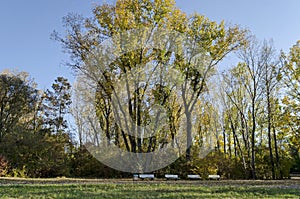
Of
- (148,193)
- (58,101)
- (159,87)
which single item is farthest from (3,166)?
(58,101)

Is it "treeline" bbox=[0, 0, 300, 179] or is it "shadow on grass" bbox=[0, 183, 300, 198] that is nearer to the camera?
"shadow on grass" bbox=[0, 183, 300, 198]

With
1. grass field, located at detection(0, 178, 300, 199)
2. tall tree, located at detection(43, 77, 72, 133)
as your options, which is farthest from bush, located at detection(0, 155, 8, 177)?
tall tree, located at detection(43, 77, 72, 133)

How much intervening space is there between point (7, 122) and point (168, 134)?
46.4 feet

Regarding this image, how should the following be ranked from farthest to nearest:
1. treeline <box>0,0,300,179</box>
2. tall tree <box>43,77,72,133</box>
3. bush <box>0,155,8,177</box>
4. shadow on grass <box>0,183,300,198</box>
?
tall tree <box>43,77,72,133</box> < treeline <box>0,0,300,179</box> < bush <box>0,155,8,177</box> < shadow on grass <box>0,183,300,198</box>

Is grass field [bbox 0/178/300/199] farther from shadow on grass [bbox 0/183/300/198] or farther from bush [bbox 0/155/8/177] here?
bush [bbox 0/155/8/177]

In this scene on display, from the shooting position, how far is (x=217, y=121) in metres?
25.6

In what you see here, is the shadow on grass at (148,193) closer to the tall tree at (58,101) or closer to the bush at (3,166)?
the bush at (3,166)

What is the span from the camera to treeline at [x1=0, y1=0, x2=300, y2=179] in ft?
56.5

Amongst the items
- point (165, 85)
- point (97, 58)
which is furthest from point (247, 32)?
point (97, 58)

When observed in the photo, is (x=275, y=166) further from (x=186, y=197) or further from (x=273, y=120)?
(x=186, y=197)

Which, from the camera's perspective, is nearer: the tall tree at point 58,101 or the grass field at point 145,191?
the grass field at point 145,191

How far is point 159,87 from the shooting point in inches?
750

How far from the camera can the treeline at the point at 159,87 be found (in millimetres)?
17234

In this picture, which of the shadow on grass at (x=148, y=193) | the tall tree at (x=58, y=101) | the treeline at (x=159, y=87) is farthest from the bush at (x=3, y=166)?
the tall tree at (x=58, y=101)
